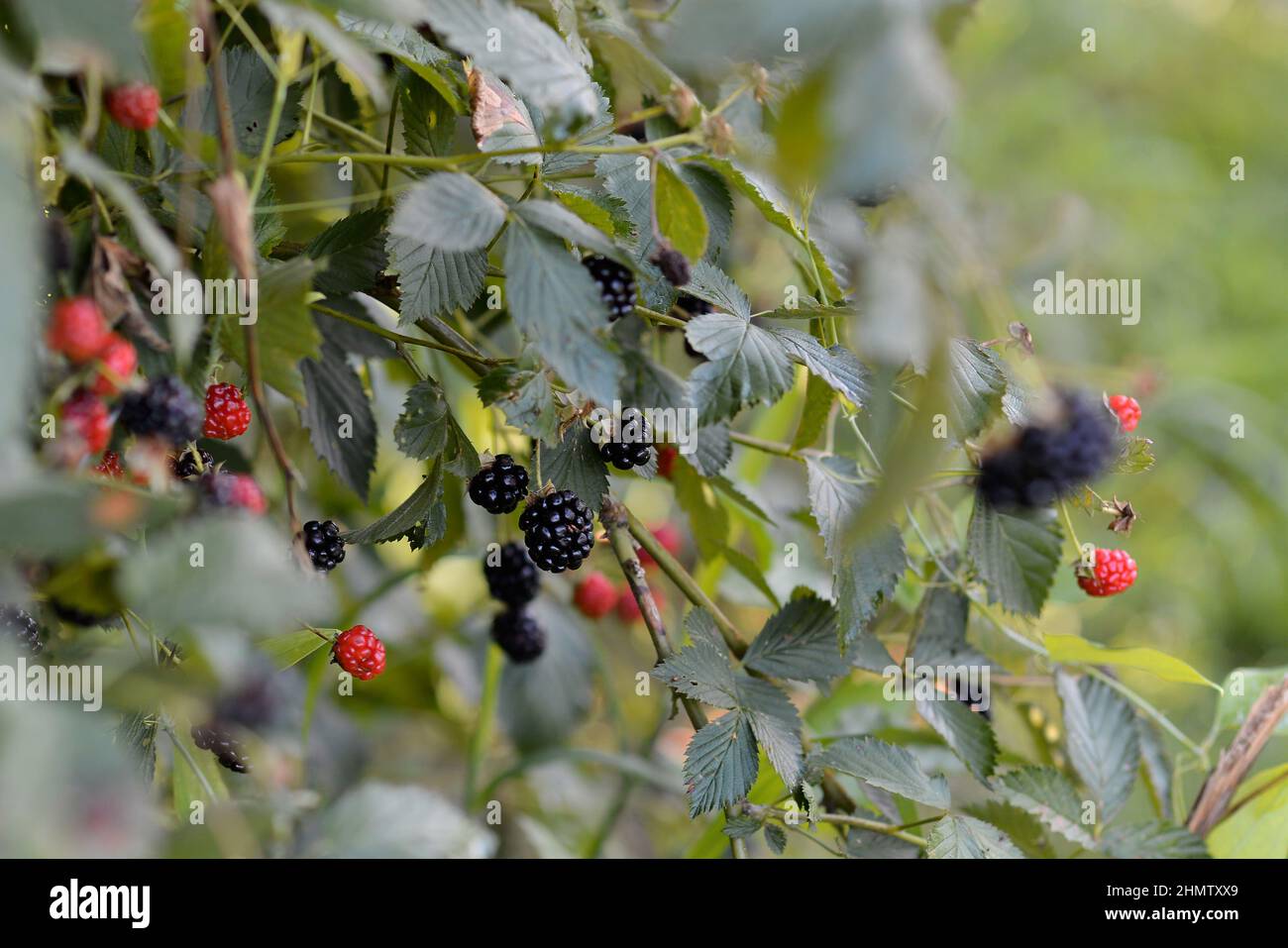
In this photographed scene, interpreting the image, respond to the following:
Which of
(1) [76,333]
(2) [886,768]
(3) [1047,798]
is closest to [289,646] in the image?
(1) [76,333]

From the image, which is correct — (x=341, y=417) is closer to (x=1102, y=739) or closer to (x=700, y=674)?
(x=700, y=674)

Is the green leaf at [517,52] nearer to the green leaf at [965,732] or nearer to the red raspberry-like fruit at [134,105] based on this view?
the red raspberry-like fruit at [134,105]

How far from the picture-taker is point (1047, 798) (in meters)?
0.73

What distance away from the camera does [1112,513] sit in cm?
71

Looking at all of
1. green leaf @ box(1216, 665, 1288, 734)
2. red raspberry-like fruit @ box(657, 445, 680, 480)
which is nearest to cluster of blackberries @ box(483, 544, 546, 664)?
red raspberry-like fruit @ box(657, 445, 680, 480)

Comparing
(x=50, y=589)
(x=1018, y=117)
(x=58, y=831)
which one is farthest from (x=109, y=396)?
(x=1018, y=117)

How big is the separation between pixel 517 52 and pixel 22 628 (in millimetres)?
340

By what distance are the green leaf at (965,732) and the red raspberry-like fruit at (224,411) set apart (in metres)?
0.49

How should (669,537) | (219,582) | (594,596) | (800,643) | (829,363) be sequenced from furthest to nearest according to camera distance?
(669,537)
(594,596)
(800,643)
(829,363)
(219,582)

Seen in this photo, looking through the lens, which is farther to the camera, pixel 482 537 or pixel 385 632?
pixel 385 632

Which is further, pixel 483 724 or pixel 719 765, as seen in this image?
pixel 483 724

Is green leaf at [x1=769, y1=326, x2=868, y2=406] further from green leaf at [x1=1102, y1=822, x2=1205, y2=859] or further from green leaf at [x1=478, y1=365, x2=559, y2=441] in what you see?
green leaf at [x1=1102, y1=822, x2=1205, y2=859]
